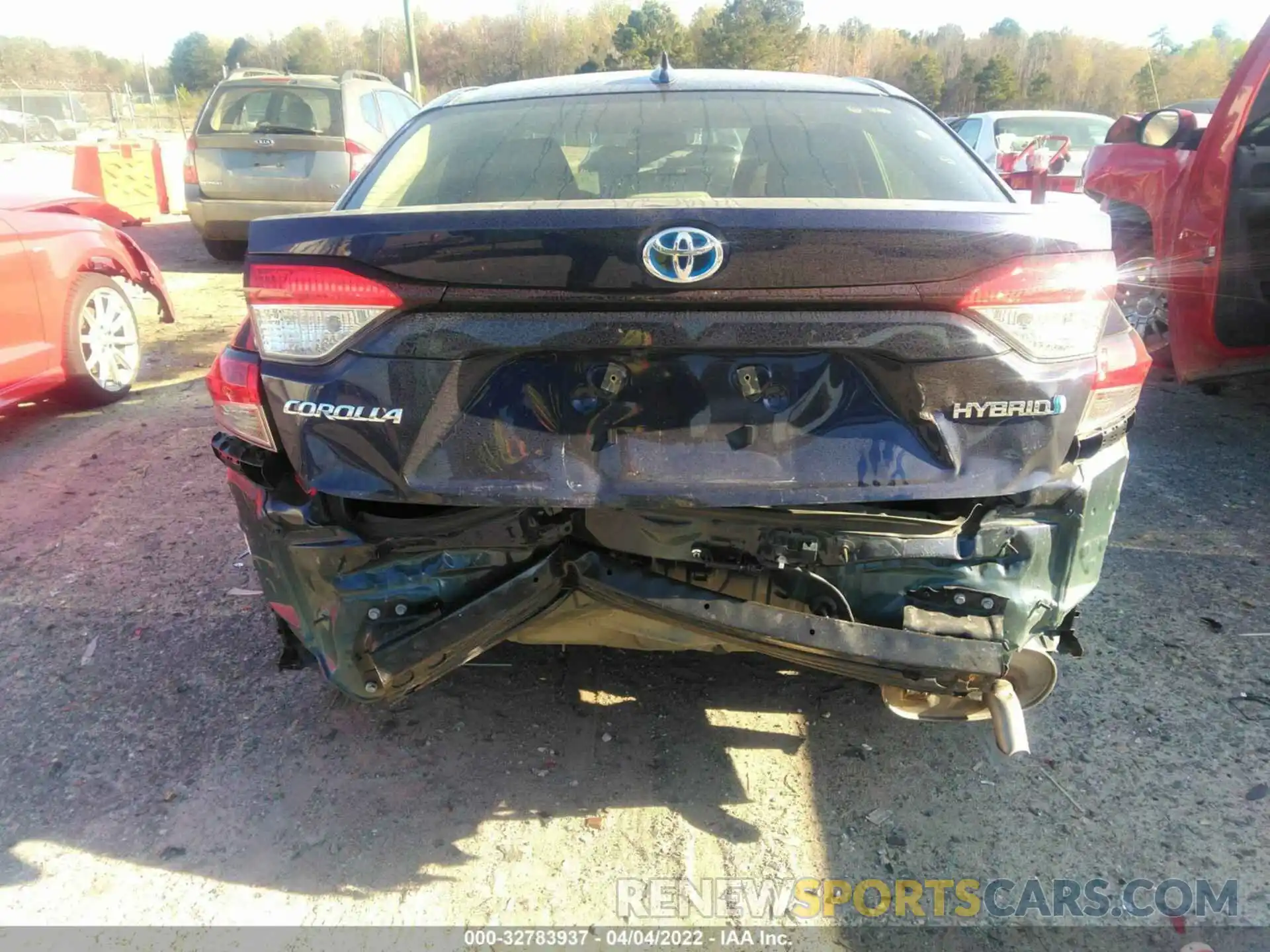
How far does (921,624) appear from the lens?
6.71 ft

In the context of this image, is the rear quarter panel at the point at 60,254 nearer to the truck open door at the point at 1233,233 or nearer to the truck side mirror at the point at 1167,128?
the truck side mirror at the point at 1167,128

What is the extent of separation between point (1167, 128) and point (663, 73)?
2922 millimetres

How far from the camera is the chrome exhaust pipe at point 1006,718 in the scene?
208 centimetres

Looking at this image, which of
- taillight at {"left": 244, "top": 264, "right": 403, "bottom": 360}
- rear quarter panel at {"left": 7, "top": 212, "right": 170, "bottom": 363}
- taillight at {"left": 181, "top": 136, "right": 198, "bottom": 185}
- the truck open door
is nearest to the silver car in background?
taillight at {"left": 181, "top": 136, "right": 198, "bottom": 185}

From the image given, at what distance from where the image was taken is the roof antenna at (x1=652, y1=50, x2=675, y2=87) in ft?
10.3

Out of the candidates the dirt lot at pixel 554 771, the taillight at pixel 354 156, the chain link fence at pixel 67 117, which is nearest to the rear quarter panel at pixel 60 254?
the dirt lot at pixel 554 771

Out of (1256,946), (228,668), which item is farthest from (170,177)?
(1256,946)

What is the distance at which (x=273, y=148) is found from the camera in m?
9.62

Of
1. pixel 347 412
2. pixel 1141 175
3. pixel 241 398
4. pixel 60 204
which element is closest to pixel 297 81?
pixel 60 204

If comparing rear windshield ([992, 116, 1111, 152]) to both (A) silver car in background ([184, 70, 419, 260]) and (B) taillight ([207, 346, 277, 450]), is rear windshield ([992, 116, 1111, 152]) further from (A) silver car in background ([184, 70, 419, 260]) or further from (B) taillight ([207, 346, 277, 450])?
(B) taillight ([207, 346, 277, 450])

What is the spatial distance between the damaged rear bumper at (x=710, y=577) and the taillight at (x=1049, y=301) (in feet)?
1.04

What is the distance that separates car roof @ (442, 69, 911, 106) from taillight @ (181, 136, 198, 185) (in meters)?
7.70

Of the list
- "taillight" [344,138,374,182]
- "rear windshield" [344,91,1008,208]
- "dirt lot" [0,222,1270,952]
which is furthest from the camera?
"taillight" [344,138,374,182]

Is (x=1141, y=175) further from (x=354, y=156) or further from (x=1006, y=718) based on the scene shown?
(x=354, y=156)
